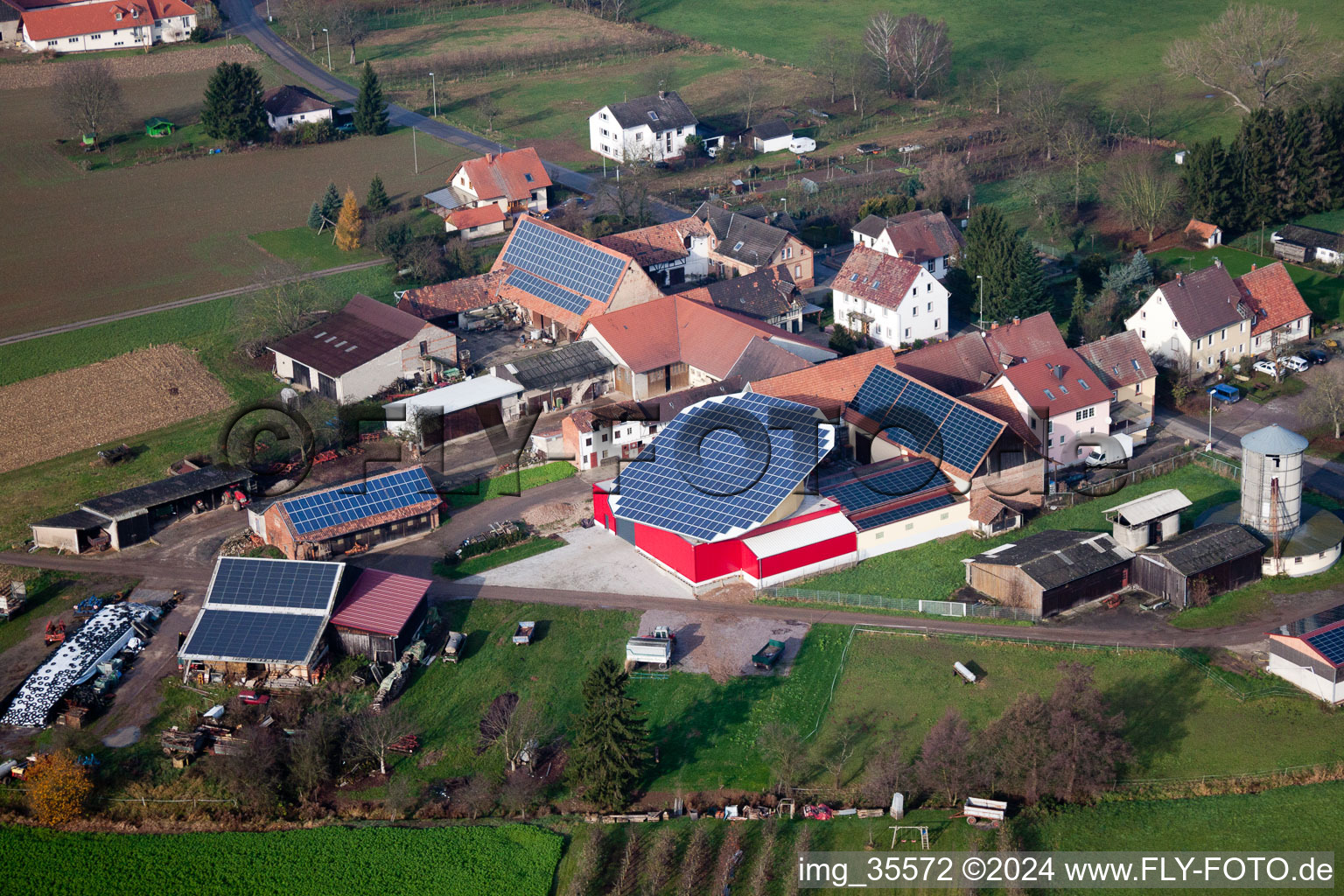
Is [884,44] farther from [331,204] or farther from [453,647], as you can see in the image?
[453,647]

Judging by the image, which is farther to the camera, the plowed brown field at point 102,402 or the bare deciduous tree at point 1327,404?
the plowed brown field at point 102,402

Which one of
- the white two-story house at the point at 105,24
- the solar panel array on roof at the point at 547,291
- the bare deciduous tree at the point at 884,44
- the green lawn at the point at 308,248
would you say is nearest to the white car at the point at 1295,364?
the solar panel array on roof at the point at 547,291

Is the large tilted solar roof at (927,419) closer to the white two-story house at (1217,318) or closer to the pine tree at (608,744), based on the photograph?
the white two-story house at (1217,318)

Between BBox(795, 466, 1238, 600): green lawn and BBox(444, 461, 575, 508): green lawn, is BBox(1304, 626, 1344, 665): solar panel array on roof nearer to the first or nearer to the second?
BBox(795, 466, 1238, 600): green lawn

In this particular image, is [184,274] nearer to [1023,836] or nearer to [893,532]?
[893,532]

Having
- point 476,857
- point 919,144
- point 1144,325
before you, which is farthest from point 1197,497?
point 919,144

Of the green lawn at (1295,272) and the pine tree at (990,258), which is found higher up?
the pine tree at (990,258)

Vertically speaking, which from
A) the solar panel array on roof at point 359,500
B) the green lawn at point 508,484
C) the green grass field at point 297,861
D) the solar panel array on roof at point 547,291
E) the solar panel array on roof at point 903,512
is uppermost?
the solar panel array on roof at point 547,291
